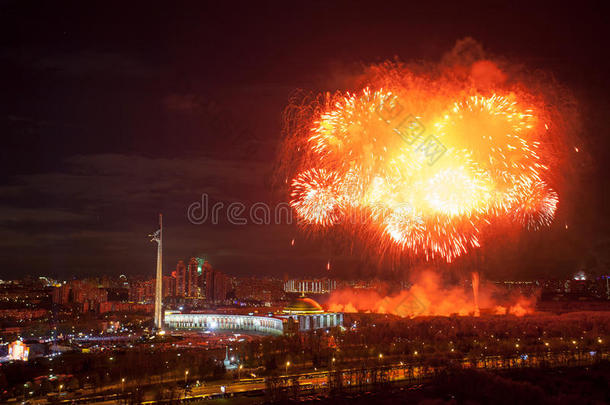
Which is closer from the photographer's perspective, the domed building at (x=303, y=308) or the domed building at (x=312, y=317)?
the domed building at (x=312, y=317)

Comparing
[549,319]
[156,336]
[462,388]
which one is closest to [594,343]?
[549,319]

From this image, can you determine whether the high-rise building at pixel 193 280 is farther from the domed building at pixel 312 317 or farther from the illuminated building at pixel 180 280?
the domed building at pixel 312 317

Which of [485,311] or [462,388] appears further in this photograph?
[485,311]

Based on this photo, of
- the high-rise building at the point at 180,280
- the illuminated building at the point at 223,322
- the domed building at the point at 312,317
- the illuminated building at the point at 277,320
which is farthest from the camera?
the high-rise building at the point at 180,280

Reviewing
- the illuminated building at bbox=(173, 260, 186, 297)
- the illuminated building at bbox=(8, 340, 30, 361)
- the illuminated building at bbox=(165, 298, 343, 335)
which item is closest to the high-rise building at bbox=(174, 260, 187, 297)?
the illuminated building at bbox=(173, 260, 186, 297)

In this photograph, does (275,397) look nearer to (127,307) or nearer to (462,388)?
(462,388)

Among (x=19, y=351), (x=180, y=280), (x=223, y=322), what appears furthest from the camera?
(x=180, y=280)

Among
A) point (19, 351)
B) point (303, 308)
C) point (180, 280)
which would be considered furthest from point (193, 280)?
point (19, 351)

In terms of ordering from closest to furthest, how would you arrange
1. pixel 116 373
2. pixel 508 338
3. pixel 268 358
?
pixel 116 373 → pixel 268 358 → pixel 508 338

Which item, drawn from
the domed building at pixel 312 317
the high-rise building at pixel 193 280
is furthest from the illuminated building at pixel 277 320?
the high-rise building at pixel 193 280

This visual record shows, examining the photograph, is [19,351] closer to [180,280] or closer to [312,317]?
[312,317]

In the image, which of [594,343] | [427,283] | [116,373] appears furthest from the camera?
[427,283]
